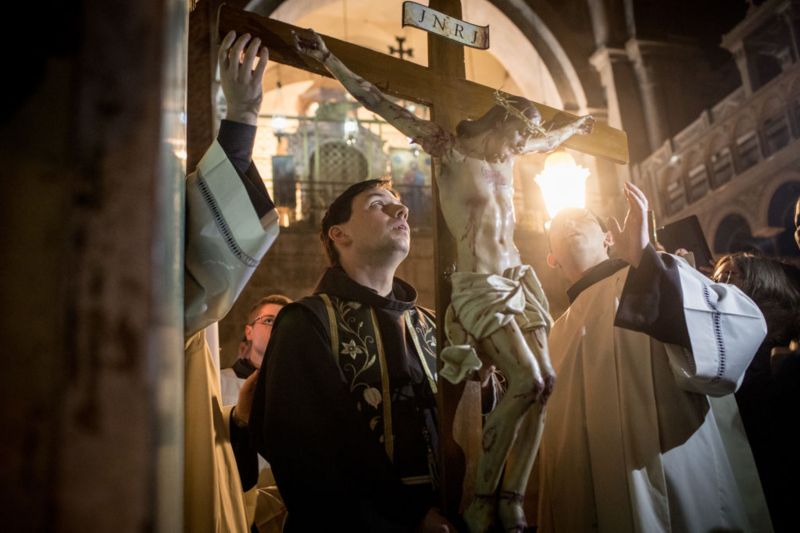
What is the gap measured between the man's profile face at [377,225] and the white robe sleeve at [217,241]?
0.76 metres

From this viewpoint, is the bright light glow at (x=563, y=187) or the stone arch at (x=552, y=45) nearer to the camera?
the bright light glow at (x=563, y=187)

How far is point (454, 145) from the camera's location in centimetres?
244

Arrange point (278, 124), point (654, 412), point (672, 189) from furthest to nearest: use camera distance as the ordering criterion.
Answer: point (278, 124) → point (672, 189) → point (654, 412)

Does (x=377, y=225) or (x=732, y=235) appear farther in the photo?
(x=732, y=235)

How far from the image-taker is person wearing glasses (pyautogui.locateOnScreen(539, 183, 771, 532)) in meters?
2.38

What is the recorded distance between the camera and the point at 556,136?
106 inches

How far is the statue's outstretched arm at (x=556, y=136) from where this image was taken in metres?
2.59

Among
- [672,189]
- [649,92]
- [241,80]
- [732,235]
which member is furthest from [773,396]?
[732,235]

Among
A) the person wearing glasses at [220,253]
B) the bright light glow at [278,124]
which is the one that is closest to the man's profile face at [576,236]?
the person wearing glasses at [220,253]

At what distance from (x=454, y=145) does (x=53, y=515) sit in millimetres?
2177

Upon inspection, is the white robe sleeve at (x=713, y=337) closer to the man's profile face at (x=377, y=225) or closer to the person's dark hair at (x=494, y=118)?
the person's dark hair at (x=494, y=118)

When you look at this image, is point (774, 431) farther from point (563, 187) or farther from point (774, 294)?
point (563, 187)

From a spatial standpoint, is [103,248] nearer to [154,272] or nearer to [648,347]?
[154,272]

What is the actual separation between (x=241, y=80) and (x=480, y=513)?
1637 mm
